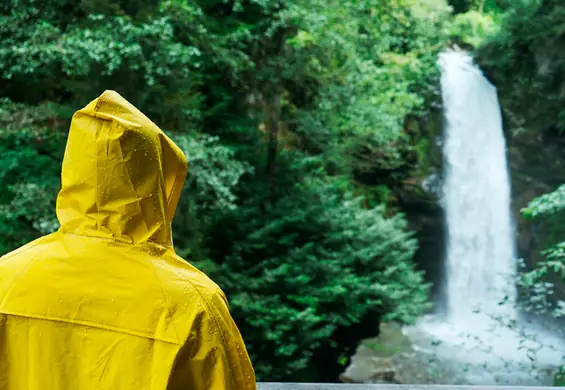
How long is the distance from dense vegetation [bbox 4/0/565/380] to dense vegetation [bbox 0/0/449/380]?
2 cm

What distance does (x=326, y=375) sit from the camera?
823 centimetres

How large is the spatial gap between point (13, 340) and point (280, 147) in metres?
7.82

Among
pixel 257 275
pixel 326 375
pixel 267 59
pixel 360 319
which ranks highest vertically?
pixel 267 59

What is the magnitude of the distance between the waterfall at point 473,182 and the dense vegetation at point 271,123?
0.75 meters

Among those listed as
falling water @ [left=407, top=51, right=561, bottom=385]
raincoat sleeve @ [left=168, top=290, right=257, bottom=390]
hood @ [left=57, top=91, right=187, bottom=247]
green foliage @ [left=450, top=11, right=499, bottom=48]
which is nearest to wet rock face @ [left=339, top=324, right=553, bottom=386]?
falling water @ [left=407, top=51, right=561, bottom=385]

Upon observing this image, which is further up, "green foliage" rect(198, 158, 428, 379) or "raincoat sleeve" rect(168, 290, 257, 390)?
"raincoat sleeve" rect(168, 290, 257, 390)

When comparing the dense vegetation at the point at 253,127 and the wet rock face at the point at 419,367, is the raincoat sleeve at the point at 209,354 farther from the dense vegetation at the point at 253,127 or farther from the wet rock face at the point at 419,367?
the wet rock face at the point at 419,367

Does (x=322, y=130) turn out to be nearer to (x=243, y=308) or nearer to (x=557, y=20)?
(x=243, y=308)

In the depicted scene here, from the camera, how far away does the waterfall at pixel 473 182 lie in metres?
12.0

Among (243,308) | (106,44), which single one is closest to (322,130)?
(243,308)

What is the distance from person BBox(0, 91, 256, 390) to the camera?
89cm

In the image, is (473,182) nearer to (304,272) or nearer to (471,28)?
(471,28)

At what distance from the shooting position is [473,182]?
12180mm

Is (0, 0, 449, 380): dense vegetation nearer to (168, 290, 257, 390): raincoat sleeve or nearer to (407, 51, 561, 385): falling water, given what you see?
(407, 51, 561, 385): falling water
